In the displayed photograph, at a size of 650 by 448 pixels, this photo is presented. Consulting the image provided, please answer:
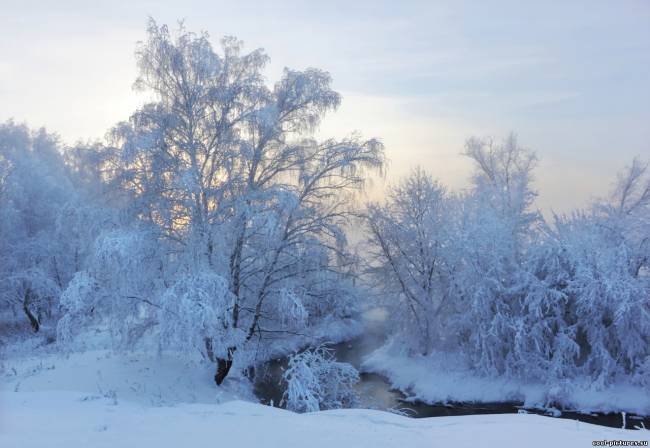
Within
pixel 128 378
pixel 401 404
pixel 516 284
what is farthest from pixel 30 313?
pixel 516 284

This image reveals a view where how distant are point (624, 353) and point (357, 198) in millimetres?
11916

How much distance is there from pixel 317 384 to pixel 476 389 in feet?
28.5

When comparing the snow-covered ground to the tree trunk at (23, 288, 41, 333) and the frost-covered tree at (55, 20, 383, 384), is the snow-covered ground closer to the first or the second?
the frost-covered tree at (55, 20, 383, 384)

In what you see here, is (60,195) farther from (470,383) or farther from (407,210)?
(470,383)

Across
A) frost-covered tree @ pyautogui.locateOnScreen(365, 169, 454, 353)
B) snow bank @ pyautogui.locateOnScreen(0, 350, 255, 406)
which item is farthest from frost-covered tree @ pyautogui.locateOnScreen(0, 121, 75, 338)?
frost-covered tree @ pyautogui.locateOnScreen(365, 169, 454, 353)

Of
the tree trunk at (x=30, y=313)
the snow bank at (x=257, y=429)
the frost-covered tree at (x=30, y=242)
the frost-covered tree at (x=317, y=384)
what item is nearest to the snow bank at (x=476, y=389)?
the frost-covered tree at (x=317, y=384)

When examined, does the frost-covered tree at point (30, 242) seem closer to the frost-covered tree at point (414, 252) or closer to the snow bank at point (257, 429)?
the frost-covered tree at point (414, 252)

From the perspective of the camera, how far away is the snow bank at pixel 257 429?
18.0ft

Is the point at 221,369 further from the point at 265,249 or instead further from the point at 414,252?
the point at 414,252

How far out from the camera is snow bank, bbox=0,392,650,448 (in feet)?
18.0

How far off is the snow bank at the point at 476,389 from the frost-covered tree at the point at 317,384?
5976 mm

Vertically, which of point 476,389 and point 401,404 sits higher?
point 476,389

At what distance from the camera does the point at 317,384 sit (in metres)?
12.1

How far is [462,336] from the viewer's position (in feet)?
66.1
